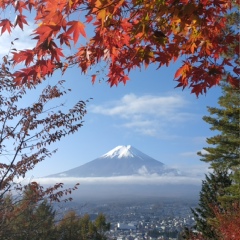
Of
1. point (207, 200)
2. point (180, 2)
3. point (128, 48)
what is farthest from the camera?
point (207, 200)

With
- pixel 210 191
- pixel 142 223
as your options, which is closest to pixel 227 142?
pixel 210 191

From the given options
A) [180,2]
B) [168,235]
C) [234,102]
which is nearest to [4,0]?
[180,2]

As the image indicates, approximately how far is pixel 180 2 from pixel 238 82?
1.44 metres

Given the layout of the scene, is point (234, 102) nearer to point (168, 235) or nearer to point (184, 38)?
point (184, 38)

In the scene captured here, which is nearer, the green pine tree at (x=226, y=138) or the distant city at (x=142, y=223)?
the green pine tree at (x=226, y=138)

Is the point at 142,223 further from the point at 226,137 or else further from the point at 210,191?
the point at 226,137

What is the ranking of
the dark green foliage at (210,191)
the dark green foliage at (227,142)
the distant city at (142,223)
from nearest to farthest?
the dark green foliage at (227,142) < the dark green foliage at (210,191) < the distant city at (142,223)

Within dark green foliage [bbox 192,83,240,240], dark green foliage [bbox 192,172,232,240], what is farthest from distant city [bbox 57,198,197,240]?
dark green foliage [bbox 192,83,240,240]

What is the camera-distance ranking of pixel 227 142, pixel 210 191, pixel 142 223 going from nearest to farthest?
pixel 227 142 → pixel 210 191 → pixel 142 223

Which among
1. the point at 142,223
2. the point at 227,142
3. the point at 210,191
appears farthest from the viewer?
the point at 142,223

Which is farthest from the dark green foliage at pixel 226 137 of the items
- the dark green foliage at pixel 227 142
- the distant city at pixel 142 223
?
the distant city at pixel 142 223

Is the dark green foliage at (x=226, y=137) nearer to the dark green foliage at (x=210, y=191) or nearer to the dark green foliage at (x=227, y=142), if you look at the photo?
the dark green foliage at (x=227, y=142)

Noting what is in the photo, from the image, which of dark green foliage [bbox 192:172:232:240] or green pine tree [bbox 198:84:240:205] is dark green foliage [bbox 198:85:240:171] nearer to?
green pine tree [bbox 198:84:240:205]

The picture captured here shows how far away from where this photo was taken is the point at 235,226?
12.9 m
